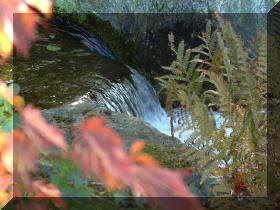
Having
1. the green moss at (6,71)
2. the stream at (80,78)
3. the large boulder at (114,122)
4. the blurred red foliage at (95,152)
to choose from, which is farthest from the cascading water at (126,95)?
the blurred red foliage at (95,152)

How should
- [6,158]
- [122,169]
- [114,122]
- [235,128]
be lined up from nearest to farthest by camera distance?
[122,169], [6,158], [235,128], [114,122]

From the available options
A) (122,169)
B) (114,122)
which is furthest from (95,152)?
(114,122)

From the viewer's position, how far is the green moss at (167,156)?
2041 mm

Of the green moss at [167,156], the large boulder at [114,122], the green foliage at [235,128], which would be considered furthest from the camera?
the large boulder at [114,122]

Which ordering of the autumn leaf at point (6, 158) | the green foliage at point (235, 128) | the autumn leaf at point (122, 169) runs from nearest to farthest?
the autumn leaf at point (122, 169) → the autumn leaf at point (6, 158) → the green foliage at point (235, 128)

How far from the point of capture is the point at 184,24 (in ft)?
17.3

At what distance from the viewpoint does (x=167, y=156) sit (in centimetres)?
211

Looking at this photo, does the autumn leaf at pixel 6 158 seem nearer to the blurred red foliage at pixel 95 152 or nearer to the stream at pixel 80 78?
the blurred red foliage at pixel 95 152

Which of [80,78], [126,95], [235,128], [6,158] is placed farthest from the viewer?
[126,95]

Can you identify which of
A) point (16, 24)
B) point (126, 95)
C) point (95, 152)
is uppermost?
point (126, 95)

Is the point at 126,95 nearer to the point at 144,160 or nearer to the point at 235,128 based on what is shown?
the point at 235,128

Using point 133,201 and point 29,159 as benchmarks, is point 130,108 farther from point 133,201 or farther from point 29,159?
point 29,159

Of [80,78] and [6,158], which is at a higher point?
[80,78]

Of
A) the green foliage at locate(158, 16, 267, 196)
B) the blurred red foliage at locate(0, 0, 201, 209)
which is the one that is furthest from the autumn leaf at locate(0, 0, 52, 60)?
the green foliage at locate(158, 16, 267, 196)
